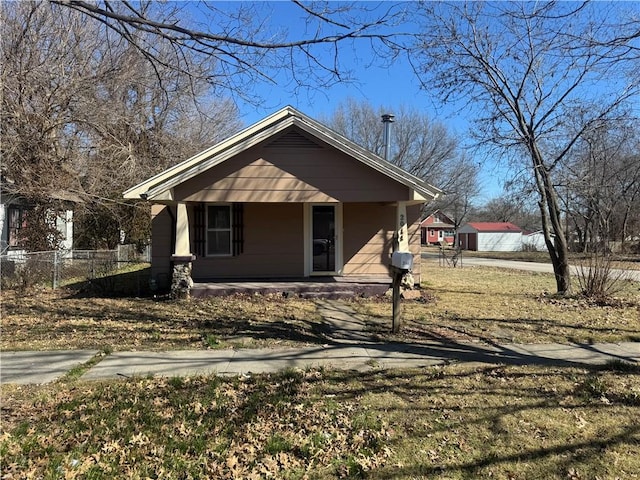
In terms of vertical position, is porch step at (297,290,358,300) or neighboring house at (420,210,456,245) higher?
neighboring house at (420,210,456,245)

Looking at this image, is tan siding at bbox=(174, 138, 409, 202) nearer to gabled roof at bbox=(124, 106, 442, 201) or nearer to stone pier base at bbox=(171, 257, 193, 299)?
gabled roof at bbox=(124, 106, 442, 201)

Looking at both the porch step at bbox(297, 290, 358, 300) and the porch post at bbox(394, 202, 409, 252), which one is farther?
the porch post at bbox(394, 202, 409, 252)

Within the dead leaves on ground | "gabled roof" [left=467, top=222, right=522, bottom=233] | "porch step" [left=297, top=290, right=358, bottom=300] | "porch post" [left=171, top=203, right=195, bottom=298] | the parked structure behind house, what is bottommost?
the dead leaves on ground

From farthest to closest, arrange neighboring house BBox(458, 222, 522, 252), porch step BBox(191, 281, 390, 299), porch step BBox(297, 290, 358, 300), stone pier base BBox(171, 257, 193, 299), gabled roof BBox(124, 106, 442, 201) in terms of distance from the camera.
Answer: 1. neighboring house BBox(458, 222, 522, 252)
2. porch step BBox(297, 290, 358, 300)
3. porch step BBox(191, 281, 390, 299)
4. stone pier base BBox(171, 257, 193, 299)
5. gabled roof BBox(124, 106, 442, 201)

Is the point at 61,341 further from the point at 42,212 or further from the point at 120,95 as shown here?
the point at 120,95

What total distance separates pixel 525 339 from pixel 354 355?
2.76 meters

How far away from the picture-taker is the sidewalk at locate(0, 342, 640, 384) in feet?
16.1

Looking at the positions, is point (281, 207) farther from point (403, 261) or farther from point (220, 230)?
point (403, 261)

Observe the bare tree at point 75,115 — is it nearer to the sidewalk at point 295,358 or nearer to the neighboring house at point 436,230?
the sidewalk at point 295,358

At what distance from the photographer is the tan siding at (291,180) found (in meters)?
9.96

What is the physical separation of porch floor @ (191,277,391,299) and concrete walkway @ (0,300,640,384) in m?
3.99

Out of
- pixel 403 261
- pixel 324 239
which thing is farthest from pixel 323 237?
pixel 403 261

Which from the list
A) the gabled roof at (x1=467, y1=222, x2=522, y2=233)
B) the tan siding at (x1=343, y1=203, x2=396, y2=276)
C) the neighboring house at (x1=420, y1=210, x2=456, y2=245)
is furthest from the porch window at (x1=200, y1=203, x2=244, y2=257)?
the neighboring house at (x1=420, y1=210, x2=456, y2=245)

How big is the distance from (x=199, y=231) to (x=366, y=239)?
450 cm
